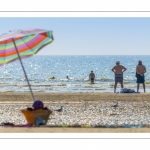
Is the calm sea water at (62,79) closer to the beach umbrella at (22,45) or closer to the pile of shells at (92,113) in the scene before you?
the pile of shells at (92,113)

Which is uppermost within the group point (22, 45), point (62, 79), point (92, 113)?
point (22, 45)

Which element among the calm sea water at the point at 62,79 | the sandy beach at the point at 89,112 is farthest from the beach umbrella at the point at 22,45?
the calm sea water at the point at 62,79

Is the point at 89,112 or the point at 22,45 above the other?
the point at 22,45

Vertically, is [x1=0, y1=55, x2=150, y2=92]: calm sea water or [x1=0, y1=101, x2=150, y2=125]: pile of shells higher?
[x1=0, y1=55, x2=150, y2=92]: calm sea water

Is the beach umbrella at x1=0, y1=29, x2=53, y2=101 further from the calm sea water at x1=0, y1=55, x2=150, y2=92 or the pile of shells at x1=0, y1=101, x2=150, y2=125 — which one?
the calm sea water at x1=0, y1=55, x2=150, y2=92

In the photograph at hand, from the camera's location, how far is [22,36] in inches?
435

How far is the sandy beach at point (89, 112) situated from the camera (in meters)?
10.3

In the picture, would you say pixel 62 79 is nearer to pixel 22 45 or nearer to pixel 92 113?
pixel 92 113

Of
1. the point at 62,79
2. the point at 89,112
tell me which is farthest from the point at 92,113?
the point at 62,79

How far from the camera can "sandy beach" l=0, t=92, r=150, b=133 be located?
33.7 ft

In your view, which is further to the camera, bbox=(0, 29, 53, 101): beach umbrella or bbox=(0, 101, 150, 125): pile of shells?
bbox=(0, 101, 150, 125): pile of shells

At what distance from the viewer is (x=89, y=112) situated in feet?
48.7

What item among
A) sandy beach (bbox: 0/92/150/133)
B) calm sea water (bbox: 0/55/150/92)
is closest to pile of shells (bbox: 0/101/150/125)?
sandy beach (bbox: 0/92/150/133)
